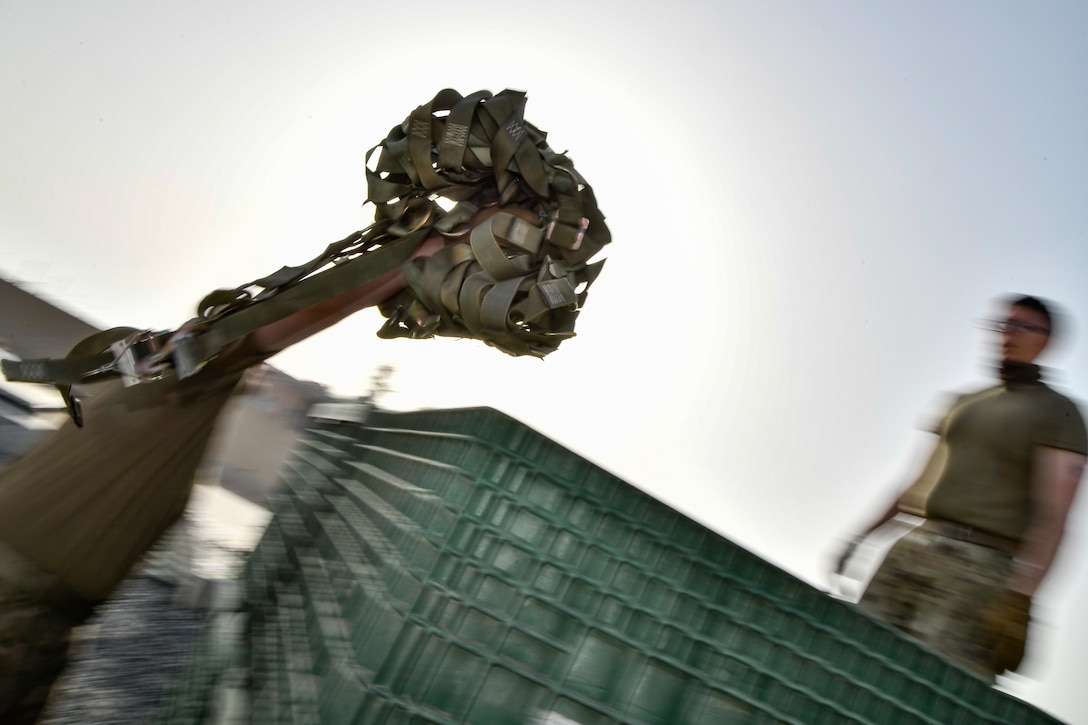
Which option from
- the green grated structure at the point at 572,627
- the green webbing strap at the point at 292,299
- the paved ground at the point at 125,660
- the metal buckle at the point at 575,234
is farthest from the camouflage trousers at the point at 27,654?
the metal buckle at the point at 575,234

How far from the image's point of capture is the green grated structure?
111 cm

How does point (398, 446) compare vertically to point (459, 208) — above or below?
below

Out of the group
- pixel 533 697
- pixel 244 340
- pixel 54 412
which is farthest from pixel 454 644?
pixel 54 412

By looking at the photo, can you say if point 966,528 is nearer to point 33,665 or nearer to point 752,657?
point 752,657

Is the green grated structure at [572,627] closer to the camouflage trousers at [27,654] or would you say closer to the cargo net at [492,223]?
the cargo net at [492,223]

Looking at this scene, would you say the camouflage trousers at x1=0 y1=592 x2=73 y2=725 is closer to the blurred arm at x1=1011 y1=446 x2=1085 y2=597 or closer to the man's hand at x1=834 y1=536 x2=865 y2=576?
the man's hand at x1=834 y1=536 x2=865 y2=576

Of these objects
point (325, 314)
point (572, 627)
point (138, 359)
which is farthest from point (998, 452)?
point (138, 359)

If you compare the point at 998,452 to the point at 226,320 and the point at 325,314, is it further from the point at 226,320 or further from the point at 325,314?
the point at 226,320

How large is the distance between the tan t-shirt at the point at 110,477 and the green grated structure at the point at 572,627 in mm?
716

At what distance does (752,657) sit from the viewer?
1264mm

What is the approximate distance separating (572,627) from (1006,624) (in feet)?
3.63

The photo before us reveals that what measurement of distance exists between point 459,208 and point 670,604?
111 centimetres

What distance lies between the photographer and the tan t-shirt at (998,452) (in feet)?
5.76

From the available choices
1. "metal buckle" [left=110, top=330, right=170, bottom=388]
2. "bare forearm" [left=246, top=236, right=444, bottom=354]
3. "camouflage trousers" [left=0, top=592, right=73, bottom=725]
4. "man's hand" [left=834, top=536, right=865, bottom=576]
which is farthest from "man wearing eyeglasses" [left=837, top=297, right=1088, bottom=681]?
"camouflage trousers" [left=0, top=592, right=73, bottom=725]
